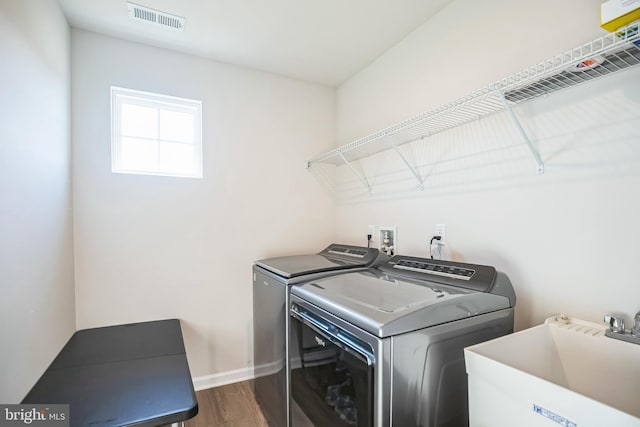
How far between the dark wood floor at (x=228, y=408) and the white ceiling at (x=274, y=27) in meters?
2.52

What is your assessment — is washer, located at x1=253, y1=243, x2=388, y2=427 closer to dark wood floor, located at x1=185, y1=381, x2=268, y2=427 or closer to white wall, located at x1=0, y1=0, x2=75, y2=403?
dark wood floor, located at x1=185, y1=381, x2=268, y2=427

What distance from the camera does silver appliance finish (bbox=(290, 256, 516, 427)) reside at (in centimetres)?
99

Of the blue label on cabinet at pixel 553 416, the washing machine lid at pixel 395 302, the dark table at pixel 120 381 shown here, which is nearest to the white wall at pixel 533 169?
the washing machine lid at pixel 395 302

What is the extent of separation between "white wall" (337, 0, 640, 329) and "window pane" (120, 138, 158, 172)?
1.83 m

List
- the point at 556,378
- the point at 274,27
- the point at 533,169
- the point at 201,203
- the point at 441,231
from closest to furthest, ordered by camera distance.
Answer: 1. the point at 556,378
2. the point at 533,169
3. the point at 441,231
4. the point at 274,27
5. the point at 201,203

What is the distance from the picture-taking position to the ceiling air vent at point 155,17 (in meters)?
1.76

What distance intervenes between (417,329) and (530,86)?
1027 millimetres

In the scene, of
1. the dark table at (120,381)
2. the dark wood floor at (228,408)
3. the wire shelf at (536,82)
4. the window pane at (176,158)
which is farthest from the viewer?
the window pane at (176,158)

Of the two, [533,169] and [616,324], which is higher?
[533,169]

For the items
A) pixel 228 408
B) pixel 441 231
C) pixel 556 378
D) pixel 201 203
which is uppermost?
pixel 201 203

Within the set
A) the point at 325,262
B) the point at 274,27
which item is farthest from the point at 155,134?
the point at 325,262

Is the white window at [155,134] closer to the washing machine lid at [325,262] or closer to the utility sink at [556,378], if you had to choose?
the washing machine lid at [325,262]

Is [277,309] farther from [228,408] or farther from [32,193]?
[32,193]

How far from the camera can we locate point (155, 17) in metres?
1.83
